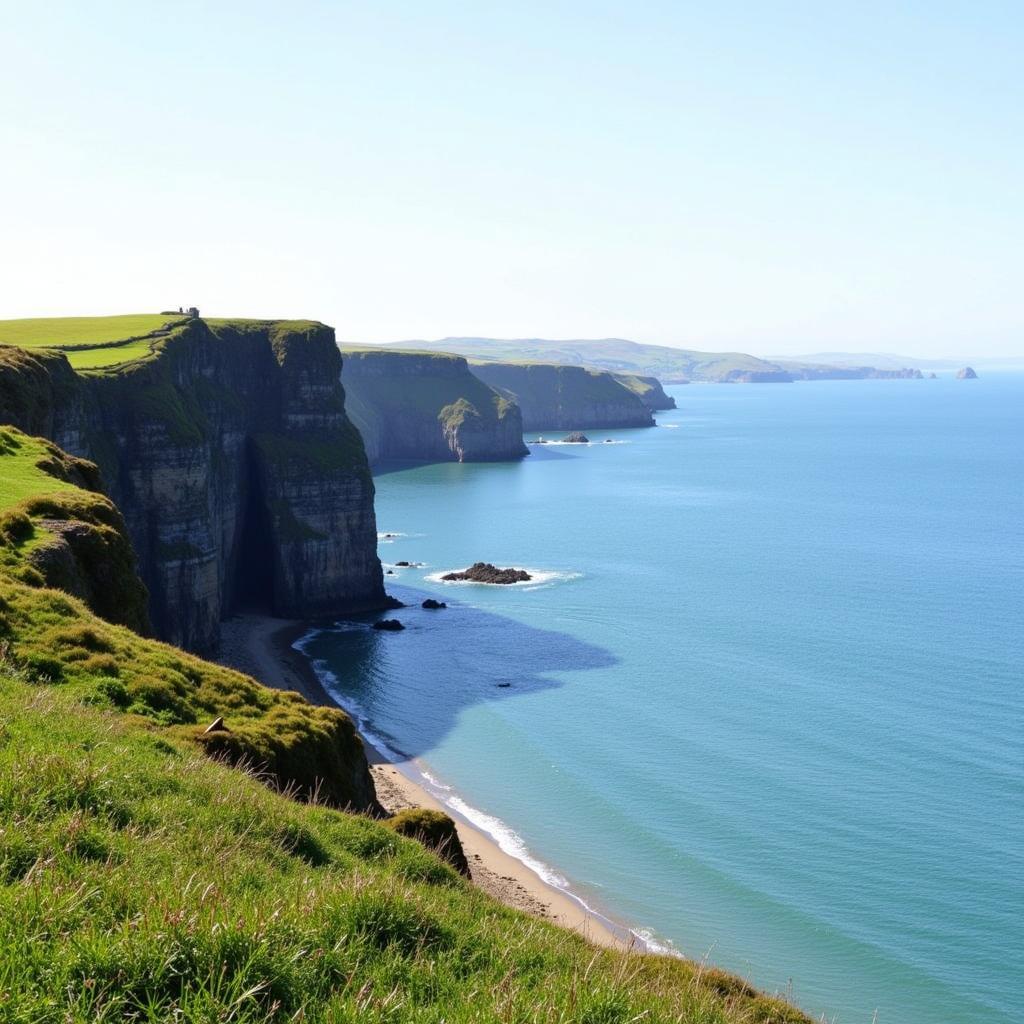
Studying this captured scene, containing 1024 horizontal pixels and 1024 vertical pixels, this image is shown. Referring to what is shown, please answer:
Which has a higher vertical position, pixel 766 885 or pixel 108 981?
pixel 108 981

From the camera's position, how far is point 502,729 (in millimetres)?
66625

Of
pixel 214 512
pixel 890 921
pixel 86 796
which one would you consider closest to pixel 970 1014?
pixel 890 921

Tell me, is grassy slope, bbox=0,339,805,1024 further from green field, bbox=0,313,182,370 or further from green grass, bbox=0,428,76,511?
green field, bbox=0,313,182,370

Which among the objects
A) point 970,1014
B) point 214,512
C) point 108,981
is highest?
point 108,981

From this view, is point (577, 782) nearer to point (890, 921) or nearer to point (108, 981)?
point (890, 921)

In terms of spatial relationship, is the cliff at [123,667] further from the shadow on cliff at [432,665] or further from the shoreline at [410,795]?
the shadow on cliff at [432,665]

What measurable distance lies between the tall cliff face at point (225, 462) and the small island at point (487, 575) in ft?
40.2

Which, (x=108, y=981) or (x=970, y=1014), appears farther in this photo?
(x=970, y=1014)

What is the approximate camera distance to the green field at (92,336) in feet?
276

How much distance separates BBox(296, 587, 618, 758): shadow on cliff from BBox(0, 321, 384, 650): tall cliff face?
802 cm

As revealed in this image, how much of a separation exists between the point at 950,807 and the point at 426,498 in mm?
129422

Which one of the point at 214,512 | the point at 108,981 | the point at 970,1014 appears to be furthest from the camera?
the point at 214,512

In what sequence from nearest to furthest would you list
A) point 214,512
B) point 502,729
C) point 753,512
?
point 502,729, point 214,512, point 753,512

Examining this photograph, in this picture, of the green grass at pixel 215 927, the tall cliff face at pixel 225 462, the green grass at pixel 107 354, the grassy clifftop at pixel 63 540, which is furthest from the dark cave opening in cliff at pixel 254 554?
the green grass at pixel 215 927
